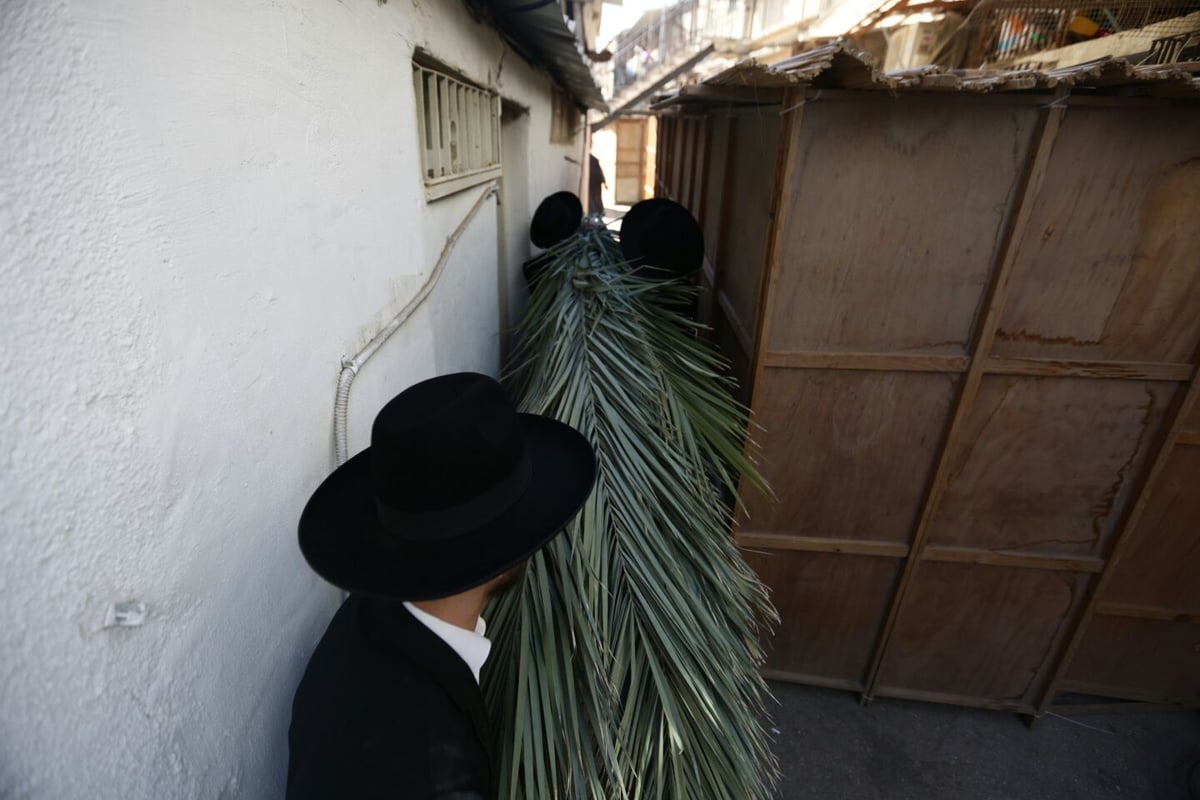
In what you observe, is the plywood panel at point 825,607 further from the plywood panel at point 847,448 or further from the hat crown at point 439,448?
the hat crown at point 439,448

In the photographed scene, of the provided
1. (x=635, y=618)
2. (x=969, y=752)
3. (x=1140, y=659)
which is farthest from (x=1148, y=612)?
(x=635, y=618)

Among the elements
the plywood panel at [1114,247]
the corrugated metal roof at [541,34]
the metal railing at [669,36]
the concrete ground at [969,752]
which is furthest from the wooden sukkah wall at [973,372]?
the metal railing at [669,36]

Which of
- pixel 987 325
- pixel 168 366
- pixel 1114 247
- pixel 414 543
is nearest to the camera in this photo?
pixel 168 366

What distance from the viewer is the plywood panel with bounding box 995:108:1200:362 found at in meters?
1.94

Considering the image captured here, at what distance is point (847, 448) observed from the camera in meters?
2.47

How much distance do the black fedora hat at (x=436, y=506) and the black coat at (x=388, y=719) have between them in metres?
0.11

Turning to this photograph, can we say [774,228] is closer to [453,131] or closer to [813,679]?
[453,131]

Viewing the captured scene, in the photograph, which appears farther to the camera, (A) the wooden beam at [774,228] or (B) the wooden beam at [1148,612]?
(B) the wooden beam at [1148,612]

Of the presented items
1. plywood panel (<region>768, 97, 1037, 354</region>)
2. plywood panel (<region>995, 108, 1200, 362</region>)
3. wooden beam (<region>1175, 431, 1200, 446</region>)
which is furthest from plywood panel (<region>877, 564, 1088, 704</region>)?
plywood panel (<region>768, 97, 1037, 354</region>)

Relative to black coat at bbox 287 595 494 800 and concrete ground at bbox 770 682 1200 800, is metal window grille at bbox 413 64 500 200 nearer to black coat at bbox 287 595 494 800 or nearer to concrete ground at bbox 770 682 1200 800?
black coat at bbox 287 595 494 800

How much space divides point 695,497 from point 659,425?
1.01ft

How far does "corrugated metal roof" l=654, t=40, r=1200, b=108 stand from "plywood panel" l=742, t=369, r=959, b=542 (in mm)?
1031

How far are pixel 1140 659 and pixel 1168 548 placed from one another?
703mm

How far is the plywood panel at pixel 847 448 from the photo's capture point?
7.72ft
